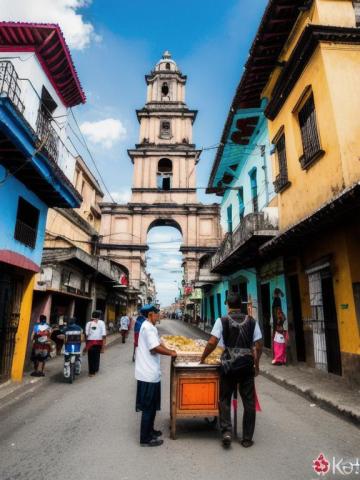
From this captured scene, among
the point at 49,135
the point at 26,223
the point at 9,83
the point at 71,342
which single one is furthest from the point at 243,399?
the point at 49,135

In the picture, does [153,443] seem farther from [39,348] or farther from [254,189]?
[254,189]

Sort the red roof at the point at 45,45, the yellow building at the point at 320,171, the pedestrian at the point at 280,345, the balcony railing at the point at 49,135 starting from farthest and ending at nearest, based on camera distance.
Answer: the pedestrian at the point at 280,345, the balcony railing at the point at 49,135, the red roof at the point at 45,45, the yellow building at the point at 320,171

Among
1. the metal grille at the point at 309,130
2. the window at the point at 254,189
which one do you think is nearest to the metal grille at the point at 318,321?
the metal grille at the point at 309,130

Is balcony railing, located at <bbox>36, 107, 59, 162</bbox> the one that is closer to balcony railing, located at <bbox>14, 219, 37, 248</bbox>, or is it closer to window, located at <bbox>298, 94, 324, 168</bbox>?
balcony railing, located at <bbox>14, 219, 37, 248</bbox>

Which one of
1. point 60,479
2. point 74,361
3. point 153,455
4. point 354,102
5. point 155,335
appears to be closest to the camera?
point 60,479

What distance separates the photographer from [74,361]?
26.4 feet

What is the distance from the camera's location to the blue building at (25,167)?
6.67 meters

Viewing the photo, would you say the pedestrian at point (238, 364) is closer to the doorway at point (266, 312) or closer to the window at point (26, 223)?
the window at point (26, 223)

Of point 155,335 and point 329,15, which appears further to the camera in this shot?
point 329,15

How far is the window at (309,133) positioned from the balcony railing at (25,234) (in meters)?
7.78

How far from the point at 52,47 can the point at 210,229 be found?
1172 inches

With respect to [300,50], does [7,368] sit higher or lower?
lower

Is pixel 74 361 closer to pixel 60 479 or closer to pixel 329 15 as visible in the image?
pixel 60 479

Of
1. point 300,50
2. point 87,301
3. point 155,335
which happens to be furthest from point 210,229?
point 155,335
